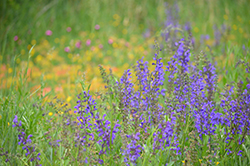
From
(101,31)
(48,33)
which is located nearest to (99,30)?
(101,31)

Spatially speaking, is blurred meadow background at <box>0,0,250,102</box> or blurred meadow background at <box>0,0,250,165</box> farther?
blurred meadow background at <box>0,0,250,102</box>

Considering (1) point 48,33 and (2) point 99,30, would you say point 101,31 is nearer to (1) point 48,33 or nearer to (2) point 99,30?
(2) point 99,30

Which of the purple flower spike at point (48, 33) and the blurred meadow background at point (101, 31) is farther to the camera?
the purple flower spike at point (48, 33)

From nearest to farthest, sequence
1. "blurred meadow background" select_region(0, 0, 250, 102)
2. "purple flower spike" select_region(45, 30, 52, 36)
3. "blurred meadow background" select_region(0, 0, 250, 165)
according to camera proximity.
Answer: "blurred meadow background" select_region(0, 0, 250, 165) → "blurred meadow background" select_region(0, 0, 250, 102) → "purple flower spike" select_region(45, 30, 52, 36)

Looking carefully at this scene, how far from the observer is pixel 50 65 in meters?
6.24

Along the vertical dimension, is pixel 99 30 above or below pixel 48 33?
above

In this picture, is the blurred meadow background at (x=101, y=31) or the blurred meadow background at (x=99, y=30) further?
the blurred meadow background at (x=99, y=30)

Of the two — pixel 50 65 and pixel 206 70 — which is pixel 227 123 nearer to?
pixel 206 70

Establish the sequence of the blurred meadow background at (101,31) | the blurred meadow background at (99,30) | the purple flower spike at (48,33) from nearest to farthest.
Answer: the blurred meadow background at (101,31), the blurred meadow background at (99,30), the purple flower spike at (48,33)

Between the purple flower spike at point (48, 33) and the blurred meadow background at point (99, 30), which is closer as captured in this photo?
the blurred meadow background at point (99, 30)

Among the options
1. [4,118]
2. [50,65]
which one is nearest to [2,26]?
[50,65]

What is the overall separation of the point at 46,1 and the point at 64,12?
655 millimetres

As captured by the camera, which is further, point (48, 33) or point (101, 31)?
point (101, 31)

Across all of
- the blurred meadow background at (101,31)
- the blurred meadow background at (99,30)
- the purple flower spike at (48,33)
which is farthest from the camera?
the purple flower spike at (48,33)
